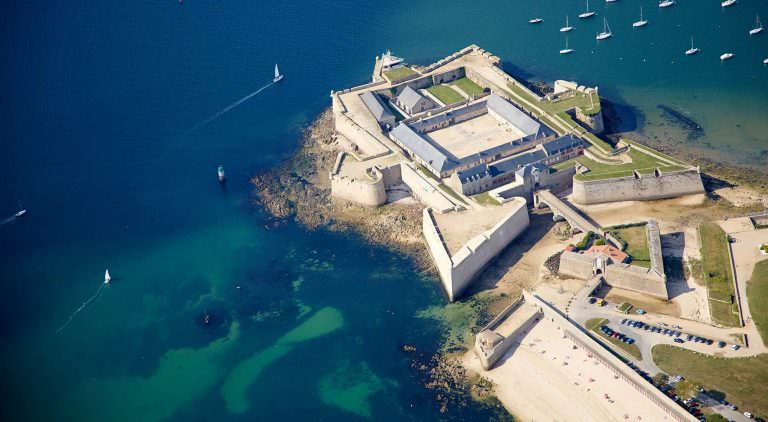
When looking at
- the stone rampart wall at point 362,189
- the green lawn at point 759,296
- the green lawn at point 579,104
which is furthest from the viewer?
the green lawn at point 579,104

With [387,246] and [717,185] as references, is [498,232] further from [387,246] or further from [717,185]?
[717,185]

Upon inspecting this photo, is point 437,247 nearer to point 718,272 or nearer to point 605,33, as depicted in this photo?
point 718,272

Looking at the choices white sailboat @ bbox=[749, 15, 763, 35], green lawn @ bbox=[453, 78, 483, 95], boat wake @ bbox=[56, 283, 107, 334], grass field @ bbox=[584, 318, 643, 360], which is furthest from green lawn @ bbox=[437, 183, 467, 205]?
white sailboat @ bbox=[749, 15, 763, 35]

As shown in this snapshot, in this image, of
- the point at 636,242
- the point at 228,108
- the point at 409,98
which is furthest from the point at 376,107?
the point at 636,242

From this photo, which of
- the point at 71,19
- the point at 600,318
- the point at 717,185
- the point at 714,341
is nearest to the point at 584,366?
the point at 600,318

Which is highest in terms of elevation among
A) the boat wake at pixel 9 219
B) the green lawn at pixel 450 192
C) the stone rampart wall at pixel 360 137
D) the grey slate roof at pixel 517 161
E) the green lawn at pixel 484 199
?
the boat wake at pixel 9 219

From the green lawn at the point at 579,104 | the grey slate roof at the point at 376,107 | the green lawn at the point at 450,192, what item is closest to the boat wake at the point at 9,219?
the grey slate roof at the point at 376,107

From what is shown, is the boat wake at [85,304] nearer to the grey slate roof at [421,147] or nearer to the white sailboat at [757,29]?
the grey slate roof at [421,147]
